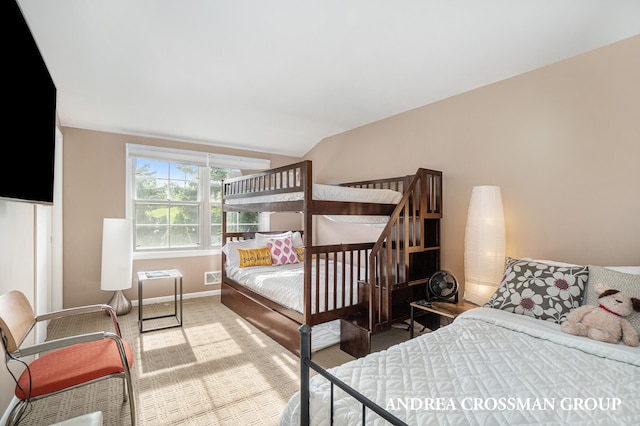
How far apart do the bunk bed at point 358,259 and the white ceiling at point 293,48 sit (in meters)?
0.85

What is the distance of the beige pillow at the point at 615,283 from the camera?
159 centimetres

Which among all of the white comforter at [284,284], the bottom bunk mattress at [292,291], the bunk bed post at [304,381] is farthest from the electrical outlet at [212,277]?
the bunk bed post at [304,381]

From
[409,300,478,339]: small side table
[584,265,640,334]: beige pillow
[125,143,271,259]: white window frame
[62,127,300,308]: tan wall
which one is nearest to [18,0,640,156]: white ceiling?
[62,127,300,308]: tan wall

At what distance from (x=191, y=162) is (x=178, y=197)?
0.54 meters

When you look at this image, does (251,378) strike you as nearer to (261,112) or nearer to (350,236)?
(350,236)

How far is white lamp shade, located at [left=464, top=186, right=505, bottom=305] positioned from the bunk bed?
1.57 feet

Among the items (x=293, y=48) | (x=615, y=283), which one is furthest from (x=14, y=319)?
(x=615, y=283)

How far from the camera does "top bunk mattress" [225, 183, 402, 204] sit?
261 centimetres

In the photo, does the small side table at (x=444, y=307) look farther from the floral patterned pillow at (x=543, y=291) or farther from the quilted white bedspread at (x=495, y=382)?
the quilted white bedspread at (x=495, y=382)

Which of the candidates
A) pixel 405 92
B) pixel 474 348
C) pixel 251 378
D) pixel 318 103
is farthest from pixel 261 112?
pixel 474 348

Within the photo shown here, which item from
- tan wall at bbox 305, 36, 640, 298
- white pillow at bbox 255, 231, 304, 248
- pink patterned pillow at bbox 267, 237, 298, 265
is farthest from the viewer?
white pillow at bbox 255, 231, 304, 248

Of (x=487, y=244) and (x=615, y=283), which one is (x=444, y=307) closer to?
(x=487, y=244)

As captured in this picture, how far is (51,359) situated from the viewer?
5.48 feet

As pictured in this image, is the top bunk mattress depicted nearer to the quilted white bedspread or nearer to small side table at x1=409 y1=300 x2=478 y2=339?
small side table at x1=409 y1=300 x2=478 y2=339
